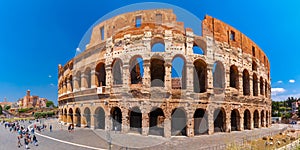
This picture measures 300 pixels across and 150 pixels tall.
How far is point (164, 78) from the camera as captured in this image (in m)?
16.1

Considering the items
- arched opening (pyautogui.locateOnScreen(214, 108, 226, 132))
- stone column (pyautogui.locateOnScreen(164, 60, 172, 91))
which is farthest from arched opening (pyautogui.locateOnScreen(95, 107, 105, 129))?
arched opening (pyautogui.locateOnScreen(214, 108, 226, 132))

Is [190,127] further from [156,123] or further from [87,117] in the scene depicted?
[87,117]

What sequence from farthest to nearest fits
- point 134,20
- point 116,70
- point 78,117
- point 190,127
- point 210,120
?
point 78,117
point 116,70
point 134,20
point 210,120
point 190,127

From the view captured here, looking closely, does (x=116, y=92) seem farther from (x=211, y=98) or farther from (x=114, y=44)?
(x=211, y=98)

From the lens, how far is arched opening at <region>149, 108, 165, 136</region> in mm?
15923

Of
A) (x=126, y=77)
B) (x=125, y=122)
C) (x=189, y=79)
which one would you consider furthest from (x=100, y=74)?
(x=189, y=79)

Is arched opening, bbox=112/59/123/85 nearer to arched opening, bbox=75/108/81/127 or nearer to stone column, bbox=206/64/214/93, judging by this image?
arched opening, bbox=75/108/81/127

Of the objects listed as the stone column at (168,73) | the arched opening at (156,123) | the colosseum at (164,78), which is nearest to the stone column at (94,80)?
the colosseum at (164,78)

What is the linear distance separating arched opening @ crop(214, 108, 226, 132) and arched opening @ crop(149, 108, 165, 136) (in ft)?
16.3

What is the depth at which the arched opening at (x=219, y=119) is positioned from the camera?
17.8m

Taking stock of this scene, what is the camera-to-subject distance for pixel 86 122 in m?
19.9

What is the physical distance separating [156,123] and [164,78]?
3.85 m

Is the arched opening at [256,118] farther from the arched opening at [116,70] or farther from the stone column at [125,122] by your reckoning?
the arched opening at [116,70]

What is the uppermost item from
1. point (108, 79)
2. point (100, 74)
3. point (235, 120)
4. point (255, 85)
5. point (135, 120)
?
point (100, 74)
